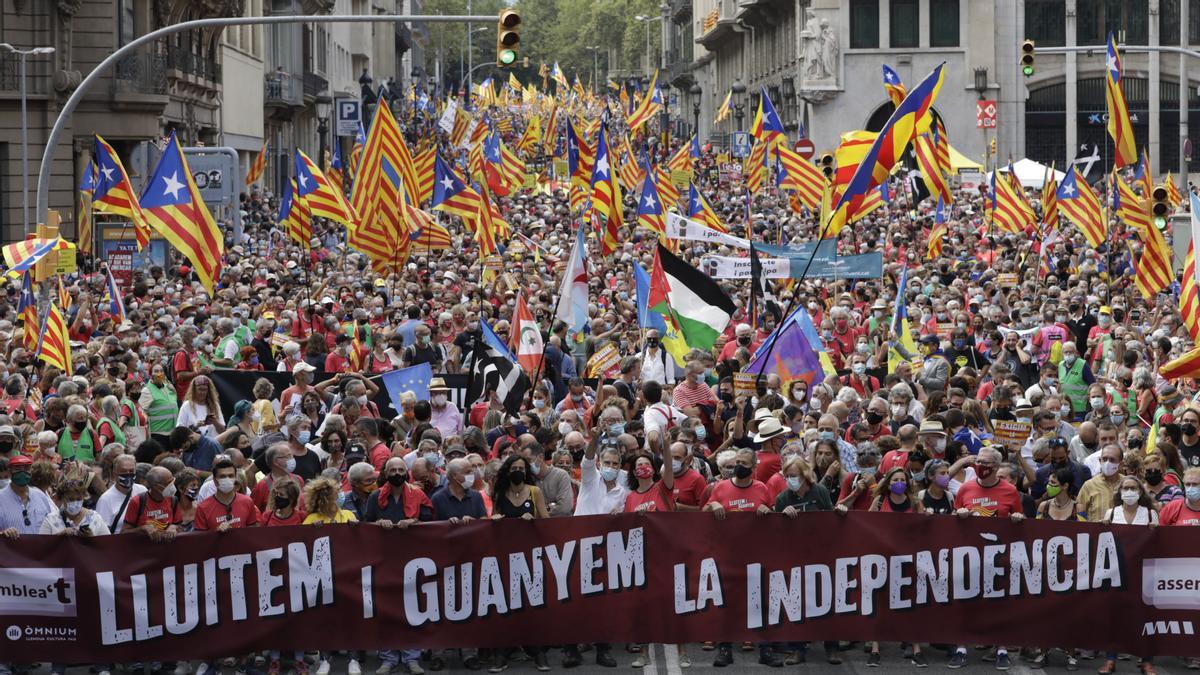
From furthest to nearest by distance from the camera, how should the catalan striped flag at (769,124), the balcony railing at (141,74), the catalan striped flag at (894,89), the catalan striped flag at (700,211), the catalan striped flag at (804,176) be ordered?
the balcony railing at (141,74) < the catalan striped flag at (769,124) < the catalan striped flag at (894,89) < the catalan striped flag at (804,176) < the catalan striped flag at (700,211)

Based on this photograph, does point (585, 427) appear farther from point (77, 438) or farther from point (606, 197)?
point (606, 197)

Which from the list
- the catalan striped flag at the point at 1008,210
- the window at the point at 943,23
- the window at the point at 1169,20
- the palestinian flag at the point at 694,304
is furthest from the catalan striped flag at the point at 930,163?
the window at the point at 1169,20

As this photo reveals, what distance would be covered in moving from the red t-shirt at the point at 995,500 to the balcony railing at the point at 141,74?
30060 millimetres

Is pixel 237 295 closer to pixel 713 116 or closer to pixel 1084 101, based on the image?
pixel 1084 101

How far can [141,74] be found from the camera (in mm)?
40156

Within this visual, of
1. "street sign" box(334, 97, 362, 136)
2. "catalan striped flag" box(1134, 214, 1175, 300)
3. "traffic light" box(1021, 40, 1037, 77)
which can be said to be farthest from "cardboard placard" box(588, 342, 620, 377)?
"street sign" box(334, 97, 362, 136)

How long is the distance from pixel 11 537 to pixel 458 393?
6.97 m

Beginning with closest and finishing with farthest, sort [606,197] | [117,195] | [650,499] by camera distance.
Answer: [650,499], [117,195], [606,197]

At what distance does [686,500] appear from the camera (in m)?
12.4

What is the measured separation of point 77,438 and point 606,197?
48.1 ft

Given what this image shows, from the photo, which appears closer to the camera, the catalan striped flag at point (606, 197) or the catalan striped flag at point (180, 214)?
the catalan striped flag at point (180, 214)

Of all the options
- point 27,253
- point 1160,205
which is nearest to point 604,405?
point 27,253

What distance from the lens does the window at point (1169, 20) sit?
67312 mm

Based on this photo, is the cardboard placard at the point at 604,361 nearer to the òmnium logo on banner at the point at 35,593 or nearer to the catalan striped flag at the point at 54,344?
the catalan striped flag at the point at 54,344
